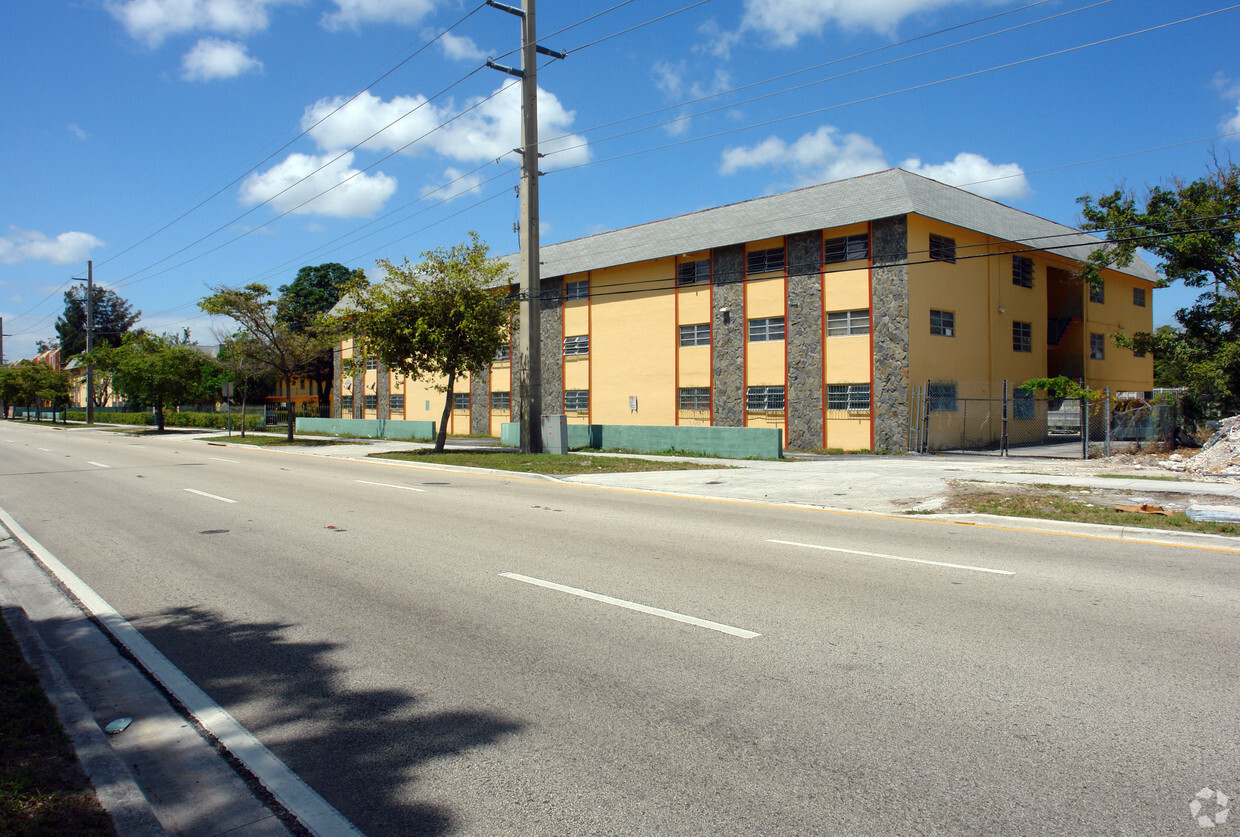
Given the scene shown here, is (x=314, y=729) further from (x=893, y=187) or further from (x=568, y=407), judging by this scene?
(x=568, y=407)

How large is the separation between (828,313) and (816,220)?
11.5 feet

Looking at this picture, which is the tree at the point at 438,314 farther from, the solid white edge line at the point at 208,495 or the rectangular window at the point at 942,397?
the rectangular window at the point at 942,397

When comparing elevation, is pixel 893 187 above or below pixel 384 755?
above

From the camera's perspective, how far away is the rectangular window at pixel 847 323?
1083 inches

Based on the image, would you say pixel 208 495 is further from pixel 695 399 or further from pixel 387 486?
pixel 695 399

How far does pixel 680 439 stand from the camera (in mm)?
→ 27906

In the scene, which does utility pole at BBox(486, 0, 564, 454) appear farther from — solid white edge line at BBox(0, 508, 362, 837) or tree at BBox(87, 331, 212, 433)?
tree at BBox(87, 331, 212, 433)

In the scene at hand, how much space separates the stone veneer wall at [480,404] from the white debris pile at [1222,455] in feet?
105

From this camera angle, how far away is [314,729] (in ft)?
13.7

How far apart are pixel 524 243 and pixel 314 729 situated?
20868mm

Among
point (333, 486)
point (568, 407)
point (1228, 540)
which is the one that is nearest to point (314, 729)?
point (1228, 540)

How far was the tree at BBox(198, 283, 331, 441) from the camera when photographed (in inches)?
1441

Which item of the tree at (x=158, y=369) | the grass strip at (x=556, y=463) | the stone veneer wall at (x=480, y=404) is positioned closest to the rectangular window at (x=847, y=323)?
the grass strip at (x=556, y=463)

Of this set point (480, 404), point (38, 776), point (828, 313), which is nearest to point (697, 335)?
point (828, 313)
